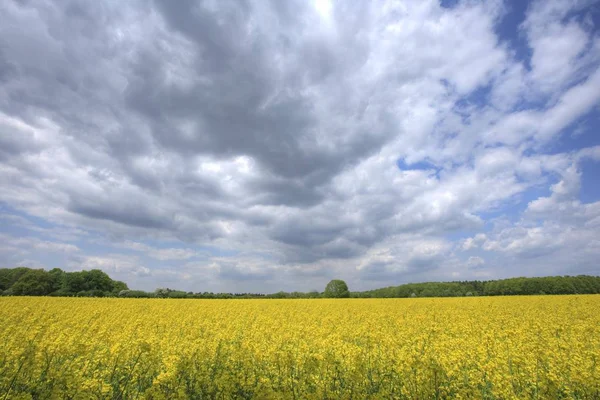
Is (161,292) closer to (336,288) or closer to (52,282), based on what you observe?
(52,282)

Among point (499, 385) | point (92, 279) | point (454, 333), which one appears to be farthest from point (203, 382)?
point (92, 279)

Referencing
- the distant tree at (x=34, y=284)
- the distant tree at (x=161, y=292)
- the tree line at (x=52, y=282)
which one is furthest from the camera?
the tree line at (x=52, y=282)

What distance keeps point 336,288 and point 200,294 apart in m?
34.2

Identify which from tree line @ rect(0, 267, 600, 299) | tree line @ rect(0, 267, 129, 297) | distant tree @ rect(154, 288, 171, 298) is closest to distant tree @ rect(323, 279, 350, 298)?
tree line @ rect(0, 267, 600, 299)

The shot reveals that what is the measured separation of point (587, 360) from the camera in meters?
8.91

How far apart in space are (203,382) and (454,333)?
1391 cm

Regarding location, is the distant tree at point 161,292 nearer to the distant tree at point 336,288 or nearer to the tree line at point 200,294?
the tree line at point 200,294

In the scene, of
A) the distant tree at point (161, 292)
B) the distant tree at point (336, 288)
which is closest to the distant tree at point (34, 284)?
the distant tree at point (161, 292)

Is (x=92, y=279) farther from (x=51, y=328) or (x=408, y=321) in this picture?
(x=408, y=321)

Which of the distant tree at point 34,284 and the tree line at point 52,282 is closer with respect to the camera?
the distant tree at point 34,284

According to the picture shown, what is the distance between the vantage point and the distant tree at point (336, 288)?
245 ft

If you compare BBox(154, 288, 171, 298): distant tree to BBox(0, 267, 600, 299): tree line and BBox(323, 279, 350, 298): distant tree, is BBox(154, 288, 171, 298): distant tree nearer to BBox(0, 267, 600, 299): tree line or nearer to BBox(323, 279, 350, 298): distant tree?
BBox(0, 267, 600, 299): tree line

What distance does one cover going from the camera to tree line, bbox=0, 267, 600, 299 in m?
55.8

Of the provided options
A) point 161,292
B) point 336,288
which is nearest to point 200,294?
point 161,292
